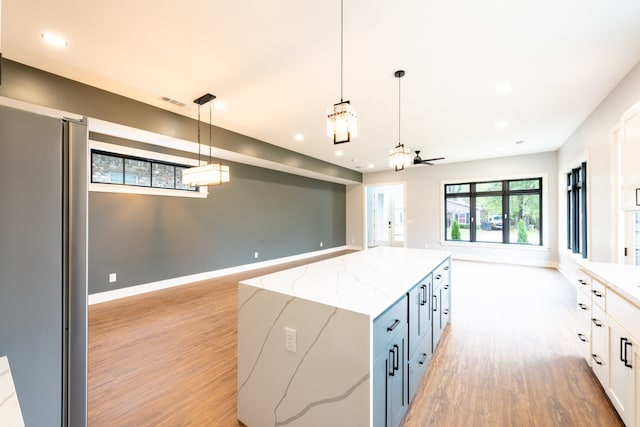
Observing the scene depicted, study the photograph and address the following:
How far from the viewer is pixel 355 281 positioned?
1.87 metres

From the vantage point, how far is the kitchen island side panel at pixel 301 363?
4.25 ft

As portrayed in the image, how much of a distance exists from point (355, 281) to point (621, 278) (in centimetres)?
191

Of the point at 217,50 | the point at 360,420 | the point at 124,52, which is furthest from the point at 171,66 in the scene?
the point at 360,420

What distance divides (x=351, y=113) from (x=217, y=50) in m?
1.52

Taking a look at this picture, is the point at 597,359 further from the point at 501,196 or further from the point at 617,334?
the point at 501,196

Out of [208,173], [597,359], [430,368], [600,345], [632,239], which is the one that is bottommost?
[430,368]

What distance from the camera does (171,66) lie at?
2.88 m

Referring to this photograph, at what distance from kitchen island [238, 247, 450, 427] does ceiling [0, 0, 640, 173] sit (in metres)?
2.10

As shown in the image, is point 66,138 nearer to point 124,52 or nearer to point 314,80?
point 124,52

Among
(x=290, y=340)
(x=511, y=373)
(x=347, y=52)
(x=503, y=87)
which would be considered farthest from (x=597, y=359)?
(x=347, y=52)

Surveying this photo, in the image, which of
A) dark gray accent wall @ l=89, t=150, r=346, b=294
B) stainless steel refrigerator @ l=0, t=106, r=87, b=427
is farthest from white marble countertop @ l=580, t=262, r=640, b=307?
dark gray accent wall @ l=89, t=150, r=346, b=294

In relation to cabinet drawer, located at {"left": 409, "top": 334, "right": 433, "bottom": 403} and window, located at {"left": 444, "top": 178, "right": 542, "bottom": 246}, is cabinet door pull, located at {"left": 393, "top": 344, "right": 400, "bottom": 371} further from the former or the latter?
window, located at {"left": 444, "top": 178, "right": 542, "bottom": 246}

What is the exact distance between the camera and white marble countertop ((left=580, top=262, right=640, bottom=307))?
64.2 inches

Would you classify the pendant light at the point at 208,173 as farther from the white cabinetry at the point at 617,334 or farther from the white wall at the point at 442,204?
the white wall at the point at 442,204
